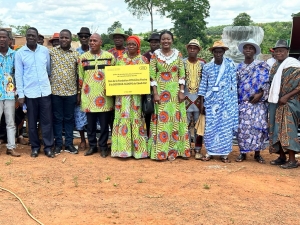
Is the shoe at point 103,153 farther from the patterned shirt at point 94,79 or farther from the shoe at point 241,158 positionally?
the shoe at point 241,158

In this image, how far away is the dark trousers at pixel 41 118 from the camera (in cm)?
614

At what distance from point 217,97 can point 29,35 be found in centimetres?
313

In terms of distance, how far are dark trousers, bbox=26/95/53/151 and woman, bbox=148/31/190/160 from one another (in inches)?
66.9

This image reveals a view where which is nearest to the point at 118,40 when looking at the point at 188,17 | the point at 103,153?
the point at 103,153

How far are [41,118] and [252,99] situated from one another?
345cm

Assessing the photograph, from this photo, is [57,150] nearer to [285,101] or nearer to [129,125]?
[129,125]

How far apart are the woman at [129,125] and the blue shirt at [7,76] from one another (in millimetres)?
1727

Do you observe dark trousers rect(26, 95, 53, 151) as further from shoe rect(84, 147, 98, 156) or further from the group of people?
shoe rect(84, 147, 98, 156)

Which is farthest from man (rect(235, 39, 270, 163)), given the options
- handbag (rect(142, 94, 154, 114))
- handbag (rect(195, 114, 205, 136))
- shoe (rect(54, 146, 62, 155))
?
shoe (rect(54, 146, 62, 155))

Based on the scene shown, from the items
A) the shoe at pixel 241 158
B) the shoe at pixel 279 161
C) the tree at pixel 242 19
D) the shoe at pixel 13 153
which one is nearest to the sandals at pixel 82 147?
the shoe at pixel 13 153

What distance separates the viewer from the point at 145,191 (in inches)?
186

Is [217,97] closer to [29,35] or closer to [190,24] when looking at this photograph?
[29,35]

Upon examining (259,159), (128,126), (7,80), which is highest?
(7,80)

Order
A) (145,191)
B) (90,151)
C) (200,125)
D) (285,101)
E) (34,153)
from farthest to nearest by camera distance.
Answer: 1. (90,151)
2. (34,153)
3. (200,125)
4. (285,101)
5. (145,191)
